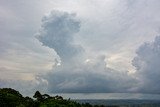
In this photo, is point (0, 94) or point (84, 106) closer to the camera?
point (0, 94)

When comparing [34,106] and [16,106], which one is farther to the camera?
[34,106]

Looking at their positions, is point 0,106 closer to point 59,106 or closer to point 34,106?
point 34,106

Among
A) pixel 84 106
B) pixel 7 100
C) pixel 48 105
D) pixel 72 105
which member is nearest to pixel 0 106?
pixel 7 100

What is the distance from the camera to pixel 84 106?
653 ft

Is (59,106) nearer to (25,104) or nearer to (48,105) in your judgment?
(48,105)

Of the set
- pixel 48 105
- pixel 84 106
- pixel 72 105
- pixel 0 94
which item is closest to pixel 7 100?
pixel 0 94

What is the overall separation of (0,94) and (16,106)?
19.8 meters

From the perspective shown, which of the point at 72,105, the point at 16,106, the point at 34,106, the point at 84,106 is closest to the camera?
the point at 16,106

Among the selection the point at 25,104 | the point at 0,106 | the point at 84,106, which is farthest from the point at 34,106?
the point at 84,106

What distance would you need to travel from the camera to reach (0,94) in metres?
176

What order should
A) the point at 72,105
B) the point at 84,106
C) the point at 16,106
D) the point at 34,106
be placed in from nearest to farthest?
the point at 16,106 → the point at 34,106 → the point at 72,105 → the point at 84,106

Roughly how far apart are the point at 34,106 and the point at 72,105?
2232cm

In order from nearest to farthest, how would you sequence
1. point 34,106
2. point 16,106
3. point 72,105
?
point 16,106 < point 34,106 < point 72,105

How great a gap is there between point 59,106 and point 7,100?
2793cm
